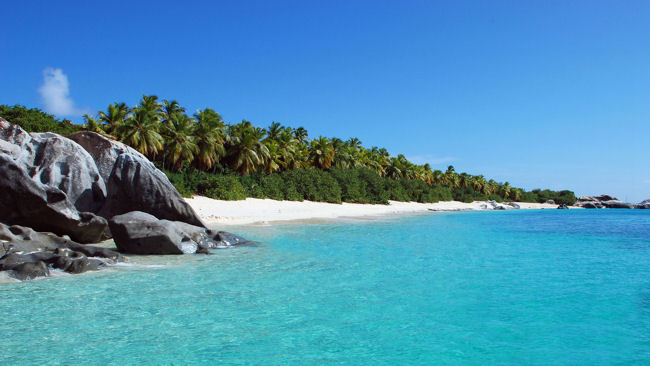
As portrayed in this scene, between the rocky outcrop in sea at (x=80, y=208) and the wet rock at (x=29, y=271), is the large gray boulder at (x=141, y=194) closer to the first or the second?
the rocky outcrop in sea at (x=80, y=208)

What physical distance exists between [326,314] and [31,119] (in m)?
35.1

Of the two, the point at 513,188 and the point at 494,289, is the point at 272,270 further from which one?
the point at 513,188

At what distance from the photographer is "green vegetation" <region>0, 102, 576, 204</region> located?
36.2 m

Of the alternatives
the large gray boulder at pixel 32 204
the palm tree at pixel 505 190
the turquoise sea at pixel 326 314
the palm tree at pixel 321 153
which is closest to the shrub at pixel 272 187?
the palm tree at pixel 321 153

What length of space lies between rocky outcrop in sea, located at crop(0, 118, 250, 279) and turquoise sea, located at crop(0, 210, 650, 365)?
997 millimetres

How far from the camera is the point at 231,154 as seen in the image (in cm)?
4516

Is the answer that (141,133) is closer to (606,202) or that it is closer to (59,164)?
(59,164)

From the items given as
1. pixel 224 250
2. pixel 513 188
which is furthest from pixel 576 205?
pixel 224 250

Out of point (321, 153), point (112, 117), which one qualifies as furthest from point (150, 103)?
point (321, 153)

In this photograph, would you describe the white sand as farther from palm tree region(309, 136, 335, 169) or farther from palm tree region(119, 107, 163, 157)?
palm tree region(309, 136, 335, 169)

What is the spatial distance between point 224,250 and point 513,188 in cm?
12174

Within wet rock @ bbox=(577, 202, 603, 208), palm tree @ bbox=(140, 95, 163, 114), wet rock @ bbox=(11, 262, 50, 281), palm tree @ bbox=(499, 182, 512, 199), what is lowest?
wet rock @ bbox=(11, 262, 50, 281)

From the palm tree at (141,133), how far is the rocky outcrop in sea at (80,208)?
18.0 meters

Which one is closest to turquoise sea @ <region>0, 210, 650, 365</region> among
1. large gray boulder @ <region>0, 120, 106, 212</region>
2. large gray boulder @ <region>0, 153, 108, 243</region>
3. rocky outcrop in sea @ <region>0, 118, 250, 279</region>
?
rocky outcrop in sea @ <region>0, 118, 250, 279</region>
